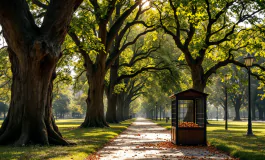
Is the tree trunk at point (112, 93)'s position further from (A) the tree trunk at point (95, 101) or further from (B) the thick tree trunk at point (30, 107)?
(B) the thick tree trunk at point (30, 107)

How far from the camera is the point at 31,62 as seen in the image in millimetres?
13352

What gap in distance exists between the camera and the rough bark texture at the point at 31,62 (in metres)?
13.2

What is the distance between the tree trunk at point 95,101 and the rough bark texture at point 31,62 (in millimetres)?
14646

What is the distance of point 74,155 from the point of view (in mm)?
10727

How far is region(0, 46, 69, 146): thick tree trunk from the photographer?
13.5 metres

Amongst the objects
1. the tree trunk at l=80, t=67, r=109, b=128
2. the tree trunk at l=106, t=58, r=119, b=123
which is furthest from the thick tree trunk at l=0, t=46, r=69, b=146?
the tree trunk at l=106, t=58, r=119, b=123

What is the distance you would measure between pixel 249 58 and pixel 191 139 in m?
8.95

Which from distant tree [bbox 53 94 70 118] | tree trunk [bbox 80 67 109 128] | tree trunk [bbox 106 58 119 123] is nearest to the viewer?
tree trunk [bbox 80 67 109 128]

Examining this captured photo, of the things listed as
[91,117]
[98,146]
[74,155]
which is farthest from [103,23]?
[74,155]

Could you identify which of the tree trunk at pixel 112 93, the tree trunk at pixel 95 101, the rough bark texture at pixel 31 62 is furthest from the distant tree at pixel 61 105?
the rough bark texture at pixel 31 62

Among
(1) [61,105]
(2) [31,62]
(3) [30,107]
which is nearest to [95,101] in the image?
(3) [30,107]

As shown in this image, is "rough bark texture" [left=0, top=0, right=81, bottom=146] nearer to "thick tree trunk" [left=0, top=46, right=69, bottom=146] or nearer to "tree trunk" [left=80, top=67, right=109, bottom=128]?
"thick tree trunk" [left=0, top=46, right=69, bottom=146]

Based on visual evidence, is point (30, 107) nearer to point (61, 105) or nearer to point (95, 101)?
point (95, 101)

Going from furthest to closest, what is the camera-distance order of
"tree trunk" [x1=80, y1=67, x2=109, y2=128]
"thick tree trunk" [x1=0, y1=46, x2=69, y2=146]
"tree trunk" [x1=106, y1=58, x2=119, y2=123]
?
"tree trunk" [x1=106, y1=58, x2=119, y2=123], "tree trunk" [x1=80, y1=67, x2=109, y2=128], "thick tree trunk" [x1=0, y1=46, x2=69, y2=146]
